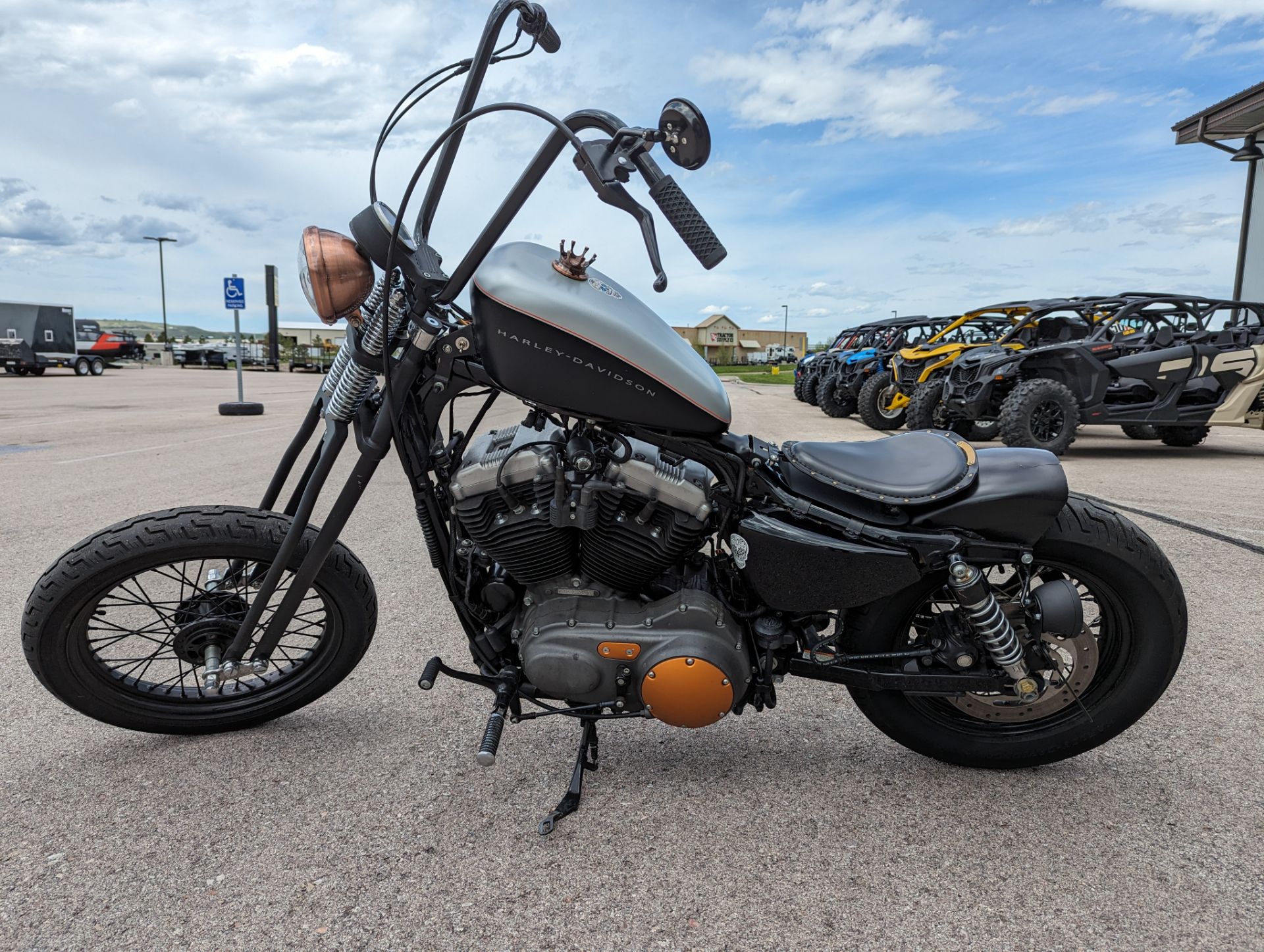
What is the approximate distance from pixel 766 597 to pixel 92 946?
168 cm

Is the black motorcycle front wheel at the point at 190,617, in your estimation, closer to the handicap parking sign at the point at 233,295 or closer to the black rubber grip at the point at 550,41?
the black rubber grip at the point at 550,41

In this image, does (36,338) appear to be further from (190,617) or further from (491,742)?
(491,742)

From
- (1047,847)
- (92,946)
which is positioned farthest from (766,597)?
(92,946)

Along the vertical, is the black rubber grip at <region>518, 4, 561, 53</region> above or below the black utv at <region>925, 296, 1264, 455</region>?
above

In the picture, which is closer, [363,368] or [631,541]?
[631,541]

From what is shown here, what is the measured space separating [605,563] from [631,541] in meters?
0.10

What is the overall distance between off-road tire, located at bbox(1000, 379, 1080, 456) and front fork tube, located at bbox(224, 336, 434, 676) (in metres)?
7.47

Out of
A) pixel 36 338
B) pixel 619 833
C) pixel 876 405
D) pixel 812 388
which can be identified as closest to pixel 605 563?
pixel 619 833

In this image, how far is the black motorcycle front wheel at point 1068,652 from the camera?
2.09 metres

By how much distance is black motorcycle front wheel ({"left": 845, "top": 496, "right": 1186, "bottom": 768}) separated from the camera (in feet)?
6.86

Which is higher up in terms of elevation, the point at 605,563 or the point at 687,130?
the point at 687,130

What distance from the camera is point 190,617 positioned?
2449 millimetres

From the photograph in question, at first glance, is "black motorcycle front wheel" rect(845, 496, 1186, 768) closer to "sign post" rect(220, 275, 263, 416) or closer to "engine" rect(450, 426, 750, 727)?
"engine" rect(450, 426, 750, 727)

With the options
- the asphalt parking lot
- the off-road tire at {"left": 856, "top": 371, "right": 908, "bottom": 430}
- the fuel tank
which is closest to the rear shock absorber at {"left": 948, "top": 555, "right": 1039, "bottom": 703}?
the asphalt parking lot
